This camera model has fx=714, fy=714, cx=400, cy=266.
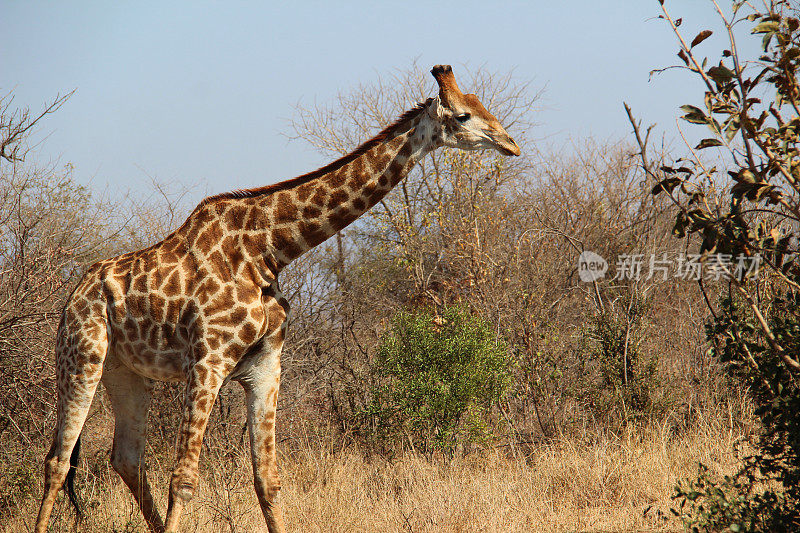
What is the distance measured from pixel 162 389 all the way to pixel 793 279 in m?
5.73

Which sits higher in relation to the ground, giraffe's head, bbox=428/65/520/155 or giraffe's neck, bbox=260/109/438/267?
giraffe's head, bbox=428/65/520/155

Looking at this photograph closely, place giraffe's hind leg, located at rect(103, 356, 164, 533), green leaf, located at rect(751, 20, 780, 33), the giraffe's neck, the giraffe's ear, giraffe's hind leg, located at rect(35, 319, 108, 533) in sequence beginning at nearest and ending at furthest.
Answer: green leaf, located at rect(751, 20, 780, 33) < the giraffe's ear < the giraffe's neck < giraffe's hind leg, located at rect(35, 319, 108, 533) < giraffe's hind leg, located at rect(103, 356, 164, 533)

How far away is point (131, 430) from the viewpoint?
5.14 meters

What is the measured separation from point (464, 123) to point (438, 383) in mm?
3056

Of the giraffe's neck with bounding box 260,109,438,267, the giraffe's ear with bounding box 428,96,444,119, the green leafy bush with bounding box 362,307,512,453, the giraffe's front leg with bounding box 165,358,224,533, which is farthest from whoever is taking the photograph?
the green leafy bush with bounding box 362,307,512,453

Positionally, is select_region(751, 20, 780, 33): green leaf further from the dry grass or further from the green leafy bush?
the green leafy bush

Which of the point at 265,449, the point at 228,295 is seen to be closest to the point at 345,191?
the point at 228,295

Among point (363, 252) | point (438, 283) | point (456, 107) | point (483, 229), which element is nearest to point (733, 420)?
point (456, 107)

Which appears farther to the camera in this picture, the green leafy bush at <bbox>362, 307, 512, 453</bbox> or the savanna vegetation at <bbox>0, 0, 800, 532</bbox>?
the green leafy bush at <bbox>362, 307, 512, 453</bbox>

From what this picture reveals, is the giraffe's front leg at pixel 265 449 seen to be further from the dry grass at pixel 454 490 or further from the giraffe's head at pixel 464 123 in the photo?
the giraffe's head at pixel 464 123

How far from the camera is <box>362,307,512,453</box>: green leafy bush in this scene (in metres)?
6.80

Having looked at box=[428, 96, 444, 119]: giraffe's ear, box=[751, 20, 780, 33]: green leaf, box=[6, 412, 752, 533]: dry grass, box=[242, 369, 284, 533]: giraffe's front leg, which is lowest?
box=[6, 412, 752, 533]: dry grass

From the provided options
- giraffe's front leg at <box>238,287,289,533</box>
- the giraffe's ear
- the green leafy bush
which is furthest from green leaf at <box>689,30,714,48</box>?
the green leafy bush

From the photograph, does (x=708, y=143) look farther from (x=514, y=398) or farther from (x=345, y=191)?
(x=514, y=398)
